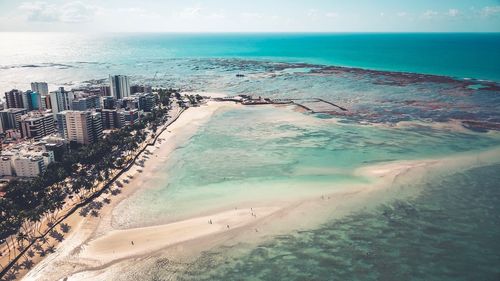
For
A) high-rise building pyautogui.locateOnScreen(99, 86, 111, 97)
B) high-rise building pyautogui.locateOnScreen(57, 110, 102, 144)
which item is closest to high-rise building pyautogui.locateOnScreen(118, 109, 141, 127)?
high-rise building pyautogui.locateOnScreen(57, 110, 102, 144)

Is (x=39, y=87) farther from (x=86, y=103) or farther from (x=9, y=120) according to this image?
(x=9, y=120)

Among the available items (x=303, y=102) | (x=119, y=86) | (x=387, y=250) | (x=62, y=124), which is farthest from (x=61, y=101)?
(x=387, y=250)

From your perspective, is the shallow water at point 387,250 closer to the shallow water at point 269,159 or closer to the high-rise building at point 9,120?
the shallow water at point 269,159

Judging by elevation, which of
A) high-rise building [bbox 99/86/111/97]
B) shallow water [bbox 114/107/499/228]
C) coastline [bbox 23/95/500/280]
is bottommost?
coastline [bbox 23/95/500/280]

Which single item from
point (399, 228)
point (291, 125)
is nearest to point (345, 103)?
point (291, 125)

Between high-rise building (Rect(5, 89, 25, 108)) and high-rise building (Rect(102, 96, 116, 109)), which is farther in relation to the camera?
high-rise building (Rect(5, 89, 25, 108))

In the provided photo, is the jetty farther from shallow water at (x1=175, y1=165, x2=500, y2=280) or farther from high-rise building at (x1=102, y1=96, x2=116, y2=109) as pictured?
shallow water at (x1=175, y1=165, x2=500, y2=280)
